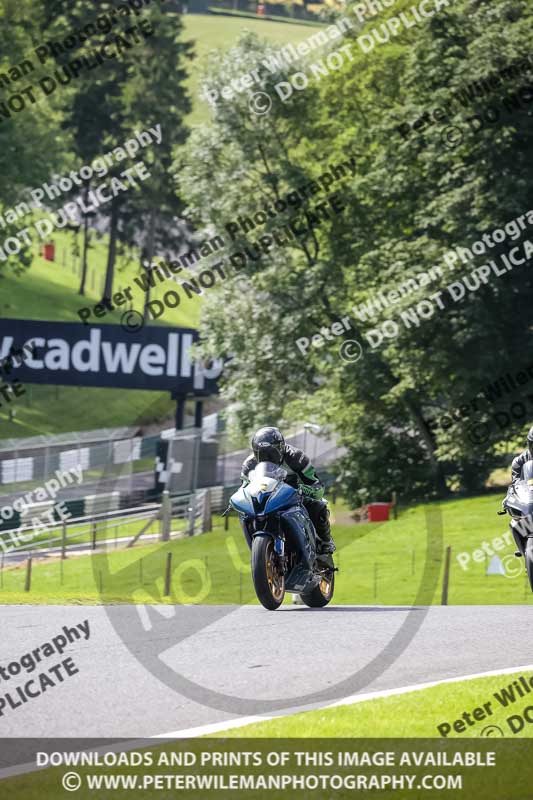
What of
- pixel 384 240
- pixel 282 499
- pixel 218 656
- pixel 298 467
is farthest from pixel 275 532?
pixel 384 240

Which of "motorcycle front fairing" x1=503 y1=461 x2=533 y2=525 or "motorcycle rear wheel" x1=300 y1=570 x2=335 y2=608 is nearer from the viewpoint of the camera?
"motorcycle front fairing" x1=503 y1=461 x2=533 y2=525

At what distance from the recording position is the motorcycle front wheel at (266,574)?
11039 millimetres

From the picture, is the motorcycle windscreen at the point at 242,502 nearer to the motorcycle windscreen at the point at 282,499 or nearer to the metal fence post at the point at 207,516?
the motorcycle windscreen at the point at 282,499

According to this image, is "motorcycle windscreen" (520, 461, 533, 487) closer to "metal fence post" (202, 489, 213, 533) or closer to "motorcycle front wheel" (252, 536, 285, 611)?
"motorcycle front wheel" (252, 536, 285, 611)

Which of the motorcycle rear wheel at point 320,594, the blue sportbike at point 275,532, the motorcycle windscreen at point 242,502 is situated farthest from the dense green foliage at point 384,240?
the motorcycle windscreen at point 242,502

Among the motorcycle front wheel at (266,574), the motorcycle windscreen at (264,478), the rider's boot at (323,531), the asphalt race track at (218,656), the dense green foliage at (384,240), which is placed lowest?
the asphalt race track at (218,656)

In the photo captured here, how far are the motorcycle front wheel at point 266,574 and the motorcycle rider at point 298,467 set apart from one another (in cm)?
78

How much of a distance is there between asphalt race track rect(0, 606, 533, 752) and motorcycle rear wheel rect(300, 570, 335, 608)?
209mm

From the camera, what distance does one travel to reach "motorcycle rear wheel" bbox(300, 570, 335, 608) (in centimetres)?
1324

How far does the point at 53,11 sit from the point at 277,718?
66.8 m

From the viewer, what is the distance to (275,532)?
11.4 metres

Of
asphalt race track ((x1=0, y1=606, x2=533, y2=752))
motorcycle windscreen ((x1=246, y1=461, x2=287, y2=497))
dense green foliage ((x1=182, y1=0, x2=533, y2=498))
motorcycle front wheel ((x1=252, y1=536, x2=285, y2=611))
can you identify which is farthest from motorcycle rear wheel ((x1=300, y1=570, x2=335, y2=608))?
dense green foliage ((x1=182, y1=0, x2=533, y2=498))

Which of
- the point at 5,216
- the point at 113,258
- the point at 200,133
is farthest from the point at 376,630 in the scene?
the point at 113,258

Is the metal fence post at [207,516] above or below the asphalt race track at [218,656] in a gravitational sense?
above
